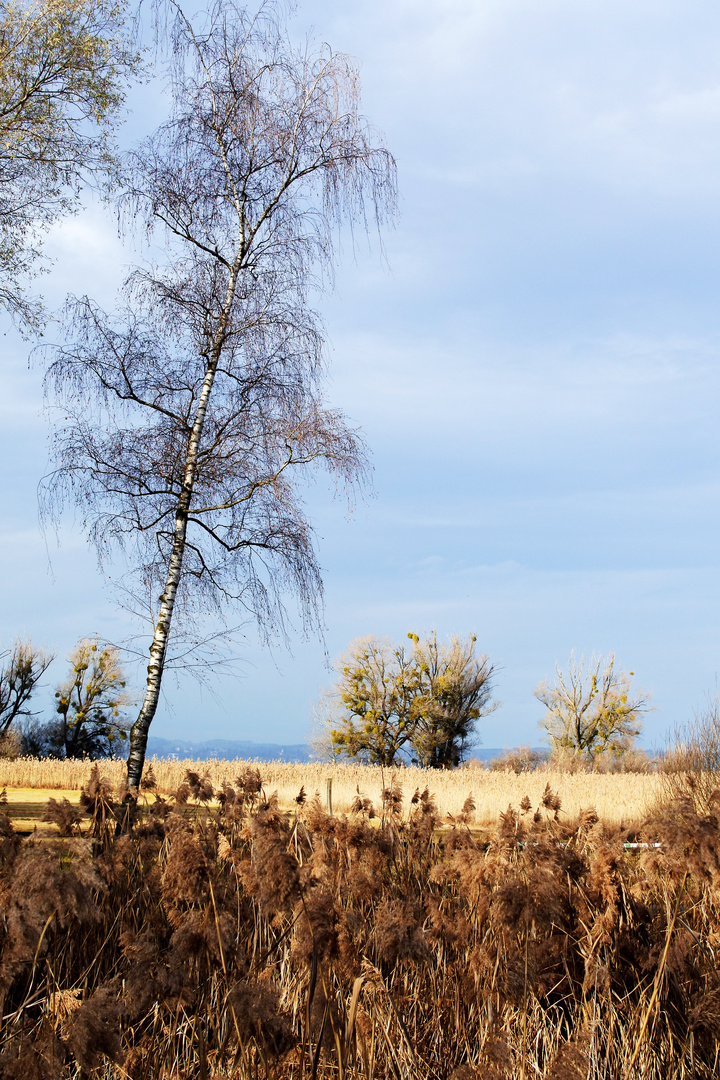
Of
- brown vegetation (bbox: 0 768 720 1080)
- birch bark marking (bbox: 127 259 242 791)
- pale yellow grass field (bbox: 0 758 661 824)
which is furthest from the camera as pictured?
pale yellow grass field (bbox: 0 758 661 824)

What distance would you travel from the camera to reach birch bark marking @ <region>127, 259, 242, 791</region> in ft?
40.4

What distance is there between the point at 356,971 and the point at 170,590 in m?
10.2

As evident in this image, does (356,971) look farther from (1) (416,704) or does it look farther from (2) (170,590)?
(1) (416,704)

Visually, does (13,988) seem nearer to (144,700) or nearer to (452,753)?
(144,700)

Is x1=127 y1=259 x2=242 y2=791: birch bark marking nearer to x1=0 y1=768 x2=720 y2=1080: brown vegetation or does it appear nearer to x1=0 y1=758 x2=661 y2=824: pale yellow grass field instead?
x1=0 y1=758 x2=661 y2=824: pale yellow grass field

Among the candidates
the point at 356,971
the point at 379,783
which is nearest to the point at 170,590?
the point at 356,971

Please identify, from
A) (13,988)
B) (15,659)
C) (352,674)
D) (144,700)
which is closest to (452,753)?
(352,674)

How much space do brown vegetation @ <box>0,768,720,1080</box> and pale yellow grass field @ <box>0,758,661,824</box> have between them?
506 inches

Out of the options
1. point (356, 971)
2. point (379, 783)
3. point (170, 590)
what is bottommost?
point (379, 783)

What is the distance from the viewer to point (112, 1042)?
1944 millimetres

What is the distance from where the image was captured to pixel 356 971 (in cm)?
274

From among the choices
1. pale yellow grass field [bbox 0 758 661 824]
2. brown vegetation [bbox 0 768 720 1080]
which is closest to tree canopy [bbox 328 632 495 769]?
pale yellow grass field [bbox 0 758 661 824]

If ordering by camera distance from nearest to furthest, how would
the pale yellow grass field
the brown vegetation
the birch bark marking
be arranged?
1. the brown vegetation
2. the birch bark marking
3. the pale yellow grass field

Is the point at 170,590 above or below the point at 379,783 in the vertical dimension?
above
